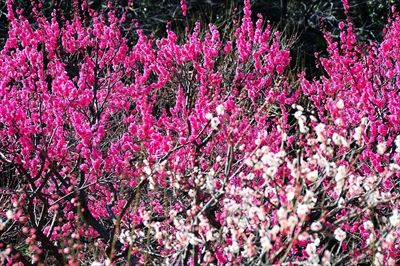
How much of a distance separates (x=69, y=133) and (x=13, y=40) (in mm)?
1089

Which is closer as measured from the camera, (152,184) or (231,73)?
(152,184)

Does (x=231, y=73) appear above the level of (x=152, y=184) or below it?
below

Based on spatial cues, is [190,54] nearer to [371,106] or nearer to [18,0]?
[371,106]

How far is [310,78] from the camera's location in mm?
11391

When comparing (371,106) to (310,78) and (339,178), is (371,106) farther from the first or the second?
(310,78)

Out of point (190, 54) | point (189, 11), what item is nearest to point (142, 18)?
point (189, 11)

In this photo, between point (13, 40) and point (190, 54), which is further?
point (13, 40)

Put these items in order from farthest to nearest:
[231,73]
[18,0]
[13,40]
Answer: [18,0] → [231,73] → [13,40]

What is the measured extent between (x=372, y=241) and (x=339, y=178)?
32 centimetres

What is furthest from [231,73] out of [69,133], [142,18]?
[142,18]

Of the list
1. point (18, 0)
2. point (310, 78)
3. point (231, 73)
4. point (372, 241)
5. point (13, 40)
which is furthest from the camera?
point (310, 78)

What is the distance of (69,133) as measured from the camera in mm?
6367

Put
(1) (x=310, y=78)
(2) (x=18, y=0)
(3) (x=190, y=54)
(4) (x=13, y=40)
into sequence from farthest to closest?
(1) (x=310, y=78), (2) (x=18, y=0), (4) (x=13, y=40), (3) (x=190, y=54)

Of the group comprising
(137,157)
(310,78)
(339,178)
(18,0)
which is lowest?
(310,78)
